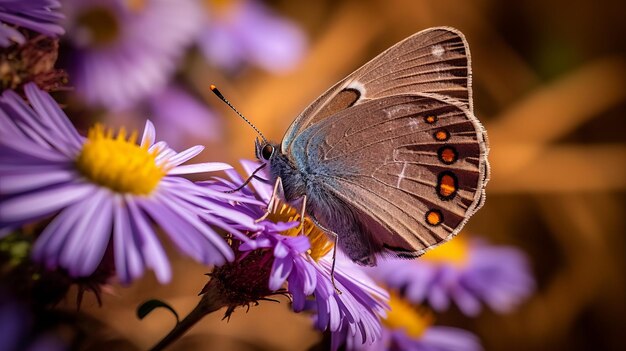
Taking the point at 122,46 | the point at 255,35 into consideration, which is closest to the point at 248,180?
the point at 122,46

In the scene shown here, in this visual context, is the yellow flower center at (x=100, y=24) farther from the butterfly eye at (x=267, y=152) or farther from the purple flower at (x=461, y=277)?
the purple flower at (x=461, y=277)

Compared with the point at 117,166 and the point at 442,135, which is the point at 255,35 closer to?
the point at 442,135

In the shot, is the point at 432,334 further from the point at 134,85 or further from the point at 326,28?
the point at 326,28

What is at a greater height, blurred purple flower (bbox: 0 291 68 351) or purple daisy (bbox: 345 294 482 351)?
blurred purple flower (bbox: 0 291 68 351)

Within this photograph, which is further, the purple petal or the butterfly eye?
the butterfly eye

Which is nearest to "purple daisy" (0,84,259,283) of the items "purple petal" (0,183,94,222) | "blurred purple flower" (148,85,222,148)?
"purple petal" (0,183,94,222)

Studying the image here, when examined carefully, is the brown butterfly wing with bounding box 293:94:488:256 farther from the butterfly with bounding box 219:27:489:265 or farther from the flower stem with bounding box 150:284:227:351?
the flower stem with bounding box 150:284:227:351

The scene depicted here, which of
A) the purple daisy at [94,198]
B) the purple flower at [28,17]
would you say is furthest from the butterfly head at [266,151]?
the purple flower at [28,17]

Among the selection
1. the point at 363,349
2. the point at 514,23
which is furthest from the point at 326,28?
the point at 363,349

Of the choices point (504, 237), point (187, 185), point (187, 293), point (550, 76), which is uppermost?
point (187, 185)
